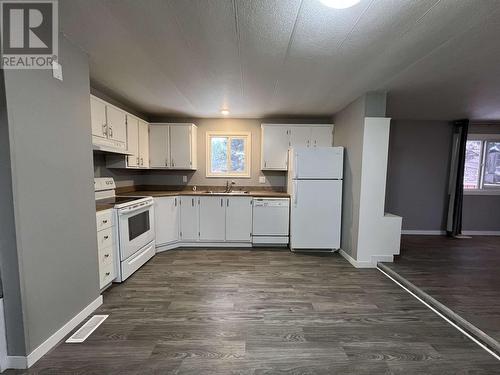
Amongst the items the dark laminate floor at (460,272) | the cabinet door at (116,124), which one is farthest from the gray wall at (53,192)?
the dark laminate floor at (460,272)

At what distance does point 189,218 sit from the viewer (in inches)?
146

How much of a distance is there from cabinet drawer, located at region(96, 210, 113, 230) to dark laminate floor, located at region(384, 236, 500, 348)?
3472 millimetres

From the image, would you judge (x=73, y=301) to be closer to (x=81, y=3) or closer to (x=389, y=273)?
(x=81, y=3)

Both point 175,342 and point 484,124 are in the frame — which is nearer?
point 175,342

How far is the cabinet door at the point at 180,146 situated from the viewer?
3.96 meters

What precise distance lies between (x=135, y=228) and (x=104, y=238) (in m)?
0.51

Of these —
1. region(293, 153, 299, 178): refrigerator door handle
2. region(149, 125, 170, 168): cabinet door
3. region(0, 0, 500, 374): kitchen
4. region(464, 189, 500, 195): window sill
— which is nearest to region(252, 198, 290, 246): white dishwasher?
region(0, 0, 500, 374): kitchen

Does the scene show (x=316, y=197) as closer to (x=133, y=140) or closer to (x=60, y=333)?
(x=133, y=140)

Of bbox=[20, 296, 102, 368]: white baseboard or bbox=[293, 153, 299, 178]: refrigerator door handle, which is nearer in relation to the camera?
bbox=[20, 296, 102, 368]: white baseboard

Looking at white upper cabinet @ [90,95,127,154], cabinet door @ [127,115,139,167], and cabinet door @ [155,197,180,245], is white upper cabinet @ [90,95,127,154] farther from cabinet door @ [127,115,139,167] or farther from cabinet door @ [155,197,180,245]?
cabinet door @ [155,197,180,245]

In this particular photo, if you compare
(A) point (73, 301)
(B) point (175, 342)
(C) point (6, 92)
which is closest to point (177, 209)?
(A) point (73, 301)

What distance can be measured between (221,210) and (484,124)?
18.0ft

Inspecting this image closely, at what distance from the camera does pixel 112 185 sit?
125 inches

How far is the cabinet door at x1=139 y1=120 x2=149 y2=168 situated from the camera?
364 cm
